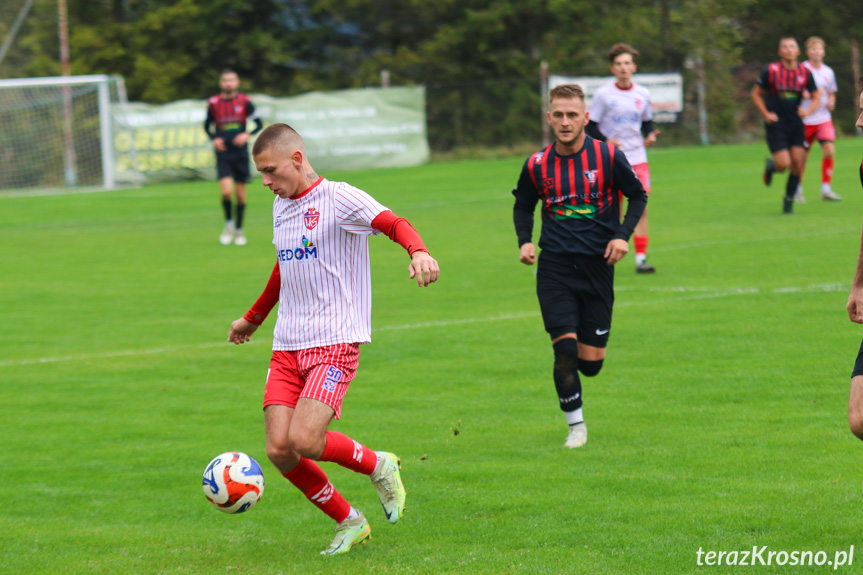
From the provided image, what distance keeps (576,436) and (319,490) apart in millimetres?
2057

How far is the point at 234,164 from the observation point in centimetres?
1692

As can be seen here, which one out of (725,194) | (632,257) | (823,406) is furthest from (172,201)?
(823,406)

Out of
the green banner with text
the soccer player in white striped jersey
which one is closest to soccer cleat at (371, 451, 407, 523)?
the soccer player in white striped jersey

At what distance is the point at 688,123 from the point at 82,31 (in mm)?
22854

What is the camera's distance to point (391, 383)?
8531 millimetres

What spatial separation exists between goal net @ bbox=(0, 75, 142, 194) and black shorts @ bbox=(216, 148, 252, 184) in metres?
14.9

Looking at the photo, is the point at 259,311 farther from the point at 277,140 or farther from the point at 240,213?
the point at 240,213

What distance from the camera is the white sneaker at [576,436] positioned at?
668cm

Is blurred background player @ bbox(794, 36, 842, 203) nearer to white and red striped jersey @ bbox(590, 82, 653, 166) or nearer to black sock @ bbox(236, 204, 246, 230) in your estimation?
white and red striped jersey @ bbox(590, 82, 653, 166)

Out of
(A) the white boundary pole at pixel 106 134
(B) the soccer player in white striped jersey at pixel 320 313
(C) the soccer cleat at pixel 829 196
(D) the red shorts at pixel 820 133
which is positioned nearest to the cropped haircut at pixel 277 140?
(B) the soccer player in white striped jersey at pixel 320 313

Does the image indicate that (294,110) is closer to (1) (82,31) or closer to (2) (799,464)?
(1) (82,31)

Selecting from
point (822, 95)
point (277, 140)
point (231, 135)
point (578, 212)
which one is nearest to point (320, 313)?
point (277, 140)

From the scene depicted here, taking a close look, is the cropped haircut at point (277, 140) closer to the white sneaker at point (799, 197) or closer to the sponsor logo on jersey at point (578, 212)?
the sponsor logo on jersey at point (578, 212)

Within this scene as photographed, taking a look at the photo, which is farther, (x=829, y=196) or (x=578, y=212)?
(x=829, y=196)
